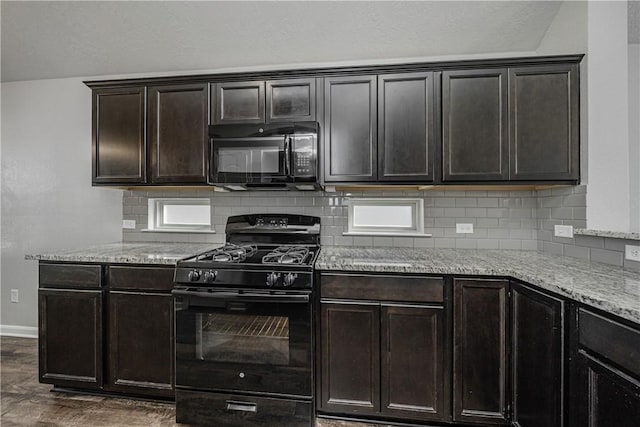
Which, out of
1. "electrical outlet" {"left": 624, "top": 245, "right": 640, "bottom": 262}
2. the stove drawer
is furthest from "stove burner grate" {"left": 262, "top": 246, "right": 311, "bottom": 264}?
"electrical outlet" {"left": 624, "top": 245, "right": 640, "bottom": 262}

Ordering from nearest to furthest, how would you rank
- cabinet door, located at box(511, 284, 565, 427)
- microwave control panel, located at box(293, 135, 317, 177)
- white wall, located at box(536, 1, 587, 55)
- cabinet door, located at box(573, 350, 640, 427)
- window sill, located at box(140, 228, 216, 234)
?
cabinet door, located at box(573, 350, 640, 427) → cabinet door, located at box(511, 284, 565, 427) → white wall, located at box(536, 1, 587, 55) → microwave control panel, located at box(293, 135, 317, 177) → window sill, located at box(140, 228, 216, 234)

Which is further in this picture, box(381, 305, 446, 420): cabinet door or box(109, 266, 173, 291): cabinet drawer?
box(109, 266, 173, 291): cabinet drawer

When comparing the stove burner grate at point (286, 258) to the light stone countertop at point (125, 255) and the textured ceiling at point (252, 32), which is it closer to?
the light stone countertop at point (125, 255)

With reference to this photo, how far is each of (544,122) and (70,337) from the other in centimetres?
358

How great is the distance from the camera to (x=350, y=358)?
5.99 feet

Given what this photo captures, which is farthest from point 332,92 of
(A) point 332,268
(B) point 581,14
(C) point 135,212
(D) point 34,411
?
(D) point 34,411

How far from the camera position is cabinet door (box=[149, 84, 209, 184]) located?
2.35m

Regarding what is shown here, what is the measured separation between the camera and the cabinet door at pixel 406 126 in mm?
2148

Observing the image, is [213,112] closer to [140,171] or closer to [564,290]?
[140,171]

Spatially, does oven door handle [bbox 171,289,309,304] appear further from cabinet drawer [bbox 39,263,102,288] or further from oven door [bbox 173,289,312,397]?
cabinet drawer [bbox 39,263,102,288]

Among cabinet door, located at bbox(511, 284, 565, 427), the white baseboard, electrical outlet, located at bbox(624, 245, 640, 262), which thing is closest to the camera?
cabinet door, located at bbox(511, 284, 565, 427)

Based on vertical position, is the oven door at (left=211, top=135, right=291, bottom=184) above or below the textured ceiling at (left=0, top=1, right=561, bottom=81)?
below

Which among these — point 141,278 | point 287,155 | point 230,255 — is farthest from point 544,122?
point 141,278

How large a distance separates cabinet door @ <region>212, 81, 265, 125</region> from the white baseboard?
2.96m
